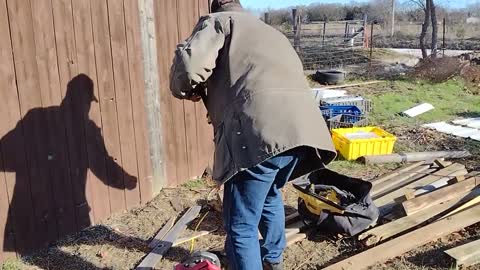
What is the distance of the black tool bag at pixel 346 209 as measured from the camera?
3562mm

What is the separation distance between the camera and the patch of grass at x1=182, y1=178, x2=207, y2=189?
4871mm

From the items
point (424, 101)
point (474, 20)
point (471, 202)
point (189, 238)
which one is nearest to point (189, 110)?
point (189, 238)

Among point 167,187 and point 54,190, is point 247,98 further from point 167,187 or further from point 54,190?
point 167,187

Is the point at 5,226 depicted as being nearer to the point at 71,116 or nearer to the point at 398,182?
the point at 71,116

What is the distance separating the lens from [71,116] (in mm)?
3717

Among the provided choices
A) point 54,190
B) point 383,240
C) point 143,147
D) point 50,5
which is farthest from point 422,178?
point 50,5

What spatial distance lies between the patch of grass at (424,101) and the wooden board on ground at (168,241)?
4257 millimetres

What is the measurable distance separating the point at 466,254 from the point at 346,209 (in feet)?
2.72

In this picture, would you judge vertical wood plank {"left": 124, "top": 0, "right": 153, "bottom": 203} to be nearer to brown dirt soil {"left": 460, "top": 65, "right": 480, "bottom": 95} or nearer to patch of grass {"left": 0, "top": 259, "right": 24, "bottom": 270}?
patch of grass {"left": 0, "top": 259, "right": 24, "bottom": 270}

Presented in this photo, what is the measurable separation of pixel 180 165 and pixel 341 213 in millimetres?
1880

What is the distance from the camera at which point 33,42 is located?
339cm

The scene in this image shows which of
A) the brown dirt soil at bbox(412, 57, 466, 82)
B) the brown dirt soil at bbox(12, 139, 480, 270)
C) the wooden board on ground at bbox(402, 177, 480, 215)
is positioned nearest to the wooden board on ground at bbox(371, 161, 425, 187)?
the wooden board on ground at bbox(402, 177, 480, 215)

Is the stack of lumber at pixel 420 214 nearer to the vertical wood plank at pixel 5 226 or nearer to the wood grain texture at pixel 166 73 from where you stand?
the wood grain texture at pixel 166 73

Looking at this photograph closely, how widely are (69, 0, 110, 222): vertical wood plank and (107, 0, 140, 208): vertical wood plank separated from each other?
21cm
